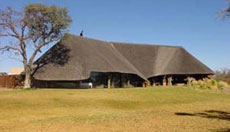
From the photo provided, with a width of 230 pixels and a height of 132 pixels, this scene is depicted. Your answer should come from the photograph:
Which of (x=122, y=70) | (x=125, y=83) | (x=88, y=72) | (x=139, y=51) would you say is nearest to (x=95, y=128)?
(x=88, y=72)

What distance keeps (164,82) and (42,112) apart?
2554cm

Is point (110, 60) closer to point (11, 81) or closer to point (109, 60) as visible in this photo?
point (109, 60)

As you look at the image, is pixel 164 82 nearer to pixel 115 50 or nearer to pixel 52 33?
pixel 115 50

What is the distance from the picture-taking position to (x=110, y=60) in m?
32.5

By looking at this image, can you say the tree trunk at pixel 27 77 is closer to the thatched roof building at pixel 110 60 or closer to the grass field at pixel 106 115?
the thatched roof building at pixel 110 60

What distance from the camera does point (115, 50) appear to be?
125ft

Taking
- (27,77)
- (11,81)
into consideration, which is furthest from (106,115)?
(11,81)

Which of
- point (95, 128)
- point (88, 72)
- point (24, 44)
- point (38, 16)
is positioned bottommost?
point (95, 128)

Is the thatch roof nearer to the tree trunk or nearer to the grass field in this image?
the tree trunk

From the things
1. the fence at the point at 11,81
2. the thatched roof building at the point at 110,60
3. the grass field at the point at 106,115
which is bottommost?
the grass field at the point at 106,115

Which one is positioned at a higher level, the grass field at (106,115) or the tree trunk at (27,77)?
the tree trunk at (27,77)

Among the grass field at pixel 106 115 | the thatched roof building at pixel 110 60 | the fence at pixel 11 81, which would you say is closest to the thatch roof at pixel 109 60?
→ the thatched roof building at pixel 110 60

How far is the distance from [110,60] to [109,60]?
275 mm

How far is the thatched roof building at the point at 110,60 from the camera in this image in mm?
27984
